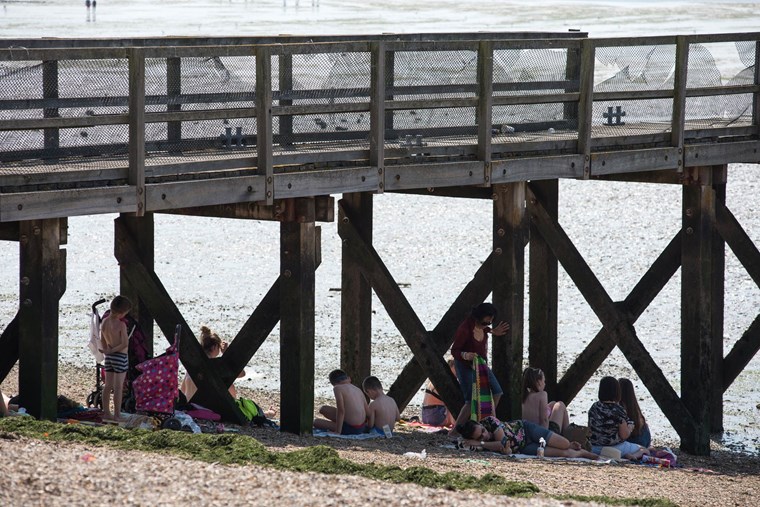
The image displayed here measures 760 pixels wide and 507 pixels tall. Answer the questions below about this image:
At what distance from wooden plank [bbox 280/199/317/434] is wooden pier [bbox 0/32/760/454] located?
17 mm

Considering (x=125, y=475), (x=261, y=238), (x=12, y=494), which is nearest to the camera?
(x=12, y=494)

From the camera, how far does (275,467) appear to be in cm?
897

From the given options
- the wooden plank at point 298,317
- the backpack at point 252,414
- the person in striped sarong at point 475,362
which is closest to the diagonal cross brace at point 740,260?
the person in striped sarong at point 475,362

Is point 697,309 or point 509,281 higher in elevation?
point 509,281

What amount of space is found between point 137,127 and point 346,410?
3266 mm

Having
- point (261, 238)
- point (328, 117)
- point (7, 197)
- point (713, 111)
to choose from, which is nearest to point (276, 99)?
point (328, 117)

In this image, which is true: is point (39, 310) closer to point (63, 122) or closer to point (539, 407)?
point (63, 122)

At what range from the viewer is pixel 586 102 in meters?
12.5

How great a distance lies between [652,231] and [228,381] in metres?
13.9

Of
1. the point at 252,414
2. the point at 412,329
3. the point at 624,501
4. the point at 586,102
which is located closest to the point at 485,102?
the point at 586,102

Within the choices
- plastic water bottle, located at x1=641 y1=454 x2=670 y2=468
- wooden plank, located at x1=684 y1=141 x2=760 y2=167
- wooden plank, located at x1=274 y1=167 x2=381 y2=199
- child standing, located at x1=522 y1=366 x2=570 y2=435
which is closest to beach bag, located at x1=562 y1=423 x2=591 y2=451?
child standing, located at x1=522 y1=366 x2=570 y2=435

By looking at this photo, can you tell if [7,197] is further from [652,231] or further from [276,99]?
[652,231]

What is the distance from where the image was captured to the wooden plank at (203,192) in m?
10.1

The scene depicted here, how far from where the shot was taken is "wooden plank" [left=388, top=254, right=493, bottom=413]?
13289 mm
